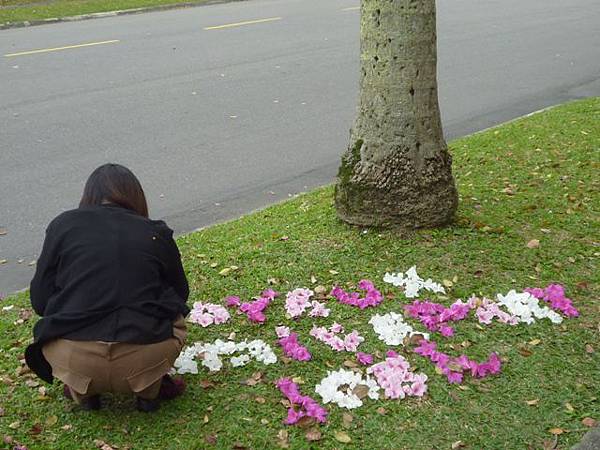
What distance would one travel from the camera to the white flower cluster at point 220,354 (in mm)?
4258

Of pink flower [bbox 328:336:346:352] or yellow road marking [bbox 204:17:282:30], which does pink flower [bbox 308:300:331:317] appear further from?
yellow road marking [bbox 204:17:282:30]

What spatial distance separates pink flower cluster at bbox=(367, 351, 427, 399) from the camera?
4.02m

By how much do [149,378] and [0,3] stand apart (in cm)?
1783

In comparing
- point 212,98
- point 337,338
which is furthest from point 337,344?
point 212,98

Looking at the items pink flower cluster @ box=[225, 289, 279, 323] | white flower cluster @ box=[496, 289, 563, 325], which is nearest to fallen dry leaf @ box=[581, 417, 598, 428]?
white flower cluster @ box=[496, 289, 563, 325]

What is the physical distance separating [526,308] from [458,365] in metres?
0.75

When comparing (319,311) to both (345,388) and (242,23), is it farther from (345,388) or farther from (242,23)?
(242,23)

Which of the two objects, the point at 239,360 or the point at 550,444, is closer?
the point at 550,444

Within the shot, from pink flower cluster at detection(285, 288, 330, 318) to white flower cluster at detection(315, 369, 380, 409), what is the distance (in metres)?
0.61

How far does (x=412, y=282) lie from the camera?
5.03 metres

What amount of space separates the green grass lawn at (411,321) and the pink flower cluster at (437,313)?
81 millimetres

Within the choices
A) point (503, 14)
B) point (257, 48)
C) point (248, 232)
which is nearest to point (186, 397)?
point (248, 232)

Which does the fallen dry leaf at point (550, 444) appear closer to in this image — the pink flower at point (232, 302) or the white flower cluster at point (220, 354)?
the white flower cluster at point (220, 354)

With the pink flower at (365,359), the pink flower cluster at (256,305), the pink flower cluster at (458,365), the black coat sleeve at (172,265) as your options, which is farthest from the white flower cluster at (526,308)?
the black coat sleeve at (172,265)
